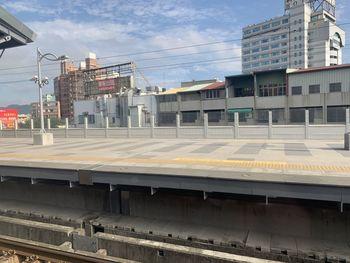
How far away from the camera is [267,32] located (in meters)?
144

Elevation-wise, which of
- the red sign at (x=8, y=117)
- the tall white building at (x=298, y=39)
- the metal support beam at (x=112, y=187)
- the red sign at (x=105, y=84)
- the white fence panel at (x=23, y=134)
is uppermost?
the tall white building at (x=298, y=39)

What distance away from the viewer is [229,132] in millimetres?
22656

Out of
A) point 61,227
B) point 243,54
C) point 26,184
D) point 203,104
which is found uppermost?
point 243,54

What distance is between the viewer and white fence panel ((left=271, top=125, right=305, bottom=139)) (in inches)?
825

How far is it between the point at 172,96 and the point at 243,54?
10045 centimetres

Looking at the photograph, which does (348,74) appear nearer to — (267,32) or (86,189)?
(86,189)

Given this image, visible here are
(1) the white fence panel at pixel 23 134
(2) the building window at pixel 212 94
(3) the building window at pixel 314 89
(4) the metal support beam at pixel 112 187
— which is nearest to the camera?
(4) the metal support beam at pixel 112 187

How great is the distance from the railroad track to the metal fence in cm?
1552

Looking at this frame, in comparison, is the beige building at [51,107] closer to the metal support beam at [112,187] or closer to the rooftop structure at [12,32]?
the rooftop structure at [12,32]

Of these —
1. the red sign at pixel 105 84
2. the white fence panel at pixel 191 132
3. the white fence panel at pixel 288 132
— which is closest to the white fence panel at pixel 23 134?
the white fence panel at pixel 191 132

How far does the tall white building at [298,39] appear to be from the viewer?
119 m

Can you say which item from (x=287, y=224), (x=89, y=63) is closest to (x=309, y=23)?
(x=89, y=63)

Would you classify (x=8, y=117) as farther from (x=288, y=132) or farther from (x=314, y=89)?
(x=314, y=89)

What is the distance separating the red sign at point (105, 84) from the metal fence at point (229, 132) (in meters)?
44.0
